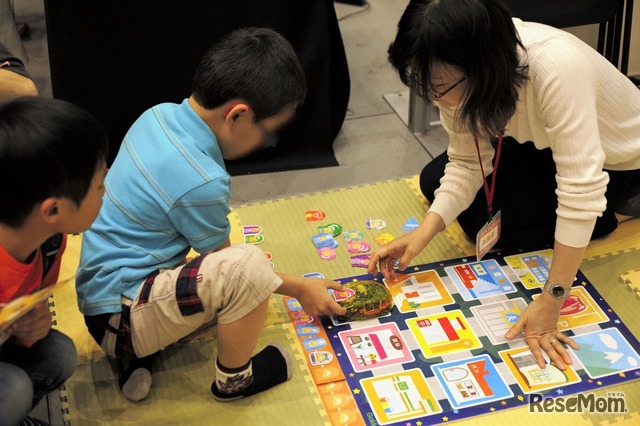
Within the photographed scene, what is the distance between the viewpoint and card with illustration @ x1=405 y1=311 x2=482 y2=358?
1.85 meters

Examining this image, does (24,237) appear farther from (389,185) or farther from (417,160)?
(417,160)

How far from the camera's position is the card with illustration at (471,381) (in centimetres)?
172

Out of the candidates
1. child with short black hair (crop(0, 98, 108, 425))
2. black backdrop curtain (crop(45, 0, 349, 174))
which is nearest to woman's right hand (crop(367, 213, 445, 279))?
black backdrop curtain (crop(45, 0, 349, 174))

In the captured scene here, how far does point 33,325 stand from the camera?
1435 millimetres

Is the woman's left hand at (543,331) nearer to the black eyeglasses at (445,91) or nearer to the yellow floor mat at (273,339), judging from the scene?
the yellow floor mat at (273,339)

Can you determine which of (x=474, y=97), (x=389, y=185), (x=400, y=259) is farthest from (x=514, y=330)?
(x=389, y=185)

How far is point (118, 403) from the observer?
5.71 ft

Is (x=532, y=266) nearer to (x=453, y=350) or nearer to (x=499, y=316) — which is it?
(x=499, y=316)

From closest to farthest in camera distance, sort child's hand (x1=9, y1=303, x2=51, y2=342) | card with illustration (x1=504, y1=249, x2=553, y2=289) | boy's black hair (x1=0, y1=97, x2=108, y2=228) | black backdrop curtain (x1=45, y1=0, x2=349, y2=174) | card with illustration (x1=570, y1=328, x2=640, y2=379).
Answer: boy's black hair (x1=0, y1=97, x2=108, y2=228) < child's hand (x1=9, y1=303, x2=51, y2=342) < card with illustration (x1=570, y1=328, x2=640, y2=379) < card with illustration (x1=504, y1=249, x2=553, y2=289) < black backdrop curtain (x1=45, y1=0, x2=349, y2=174)

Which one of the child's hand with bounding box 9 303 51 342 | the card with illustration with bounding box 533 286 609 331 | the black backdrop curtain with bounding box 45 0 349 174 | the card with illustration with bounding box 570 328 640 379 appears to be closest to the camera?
the child's hand with bounding box 9 303 51 342

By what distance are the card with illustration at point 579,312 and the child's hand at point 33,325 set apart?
122 centimetres

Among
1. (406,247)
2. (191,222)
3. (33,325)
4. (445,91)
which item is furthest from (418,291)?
(33,325)

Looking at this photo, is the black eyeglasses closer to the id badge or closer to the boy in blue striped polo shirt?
the boy in blue striped polo shirt

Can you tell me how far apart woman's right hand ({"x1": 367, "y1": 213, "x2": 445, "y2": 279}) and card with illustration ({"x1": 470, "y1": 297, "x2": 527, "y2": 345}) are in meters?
0.21
